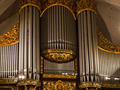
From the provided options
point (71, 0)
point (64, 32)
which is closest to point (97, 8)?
point (71, 0)

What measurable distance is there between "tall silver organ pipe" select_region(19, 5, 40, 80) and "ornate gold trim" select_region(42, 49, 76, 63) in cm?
44

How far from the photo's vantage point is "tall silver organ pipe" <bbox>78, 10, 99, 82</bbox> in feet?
47.4

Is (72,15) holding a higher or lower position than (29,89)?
higher

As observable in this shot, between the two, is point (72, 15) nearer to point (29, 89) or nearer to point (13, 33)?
point (13, 33)

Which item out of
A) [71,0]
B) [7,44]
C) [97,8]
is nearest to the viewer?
[7,44]

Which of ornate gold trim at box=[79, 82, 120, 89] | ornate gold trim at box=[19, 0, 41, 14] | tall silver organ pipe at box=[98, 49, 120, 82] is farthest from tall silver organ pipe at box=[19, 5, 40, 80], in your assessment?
tall silver organ pipe at box=[98, 49, 120, 82]

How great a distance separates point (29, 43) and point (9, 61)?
119 cm

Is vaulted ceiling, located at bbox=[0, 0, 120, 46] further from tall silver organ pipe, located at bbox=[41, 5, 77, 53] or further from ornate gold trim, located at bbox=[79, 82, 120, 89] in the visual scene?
ornate gold trim, located at bbox=[79, 82, 120, 89]

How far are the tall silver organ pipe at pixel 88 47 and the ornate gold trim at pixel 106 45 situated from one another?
529 millimetres

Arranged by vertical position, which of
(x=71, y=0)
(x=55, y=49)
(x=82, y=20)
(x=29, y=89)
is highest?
(x=71, y=0)

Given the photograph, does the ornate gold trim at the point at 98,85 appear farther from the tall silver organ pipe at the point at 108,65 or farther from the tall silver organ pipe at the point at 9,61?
the tall silver organ pipe at the point at 9,61

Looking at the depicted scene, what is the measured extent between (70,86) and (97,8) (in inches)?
188

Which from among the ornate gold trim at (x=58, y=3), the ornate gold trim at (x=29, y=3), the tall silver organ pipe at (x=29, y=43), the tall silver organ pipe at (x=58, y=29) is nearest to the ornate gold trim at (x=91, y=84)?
the tall silver organ pipe at (x=58, y=29)

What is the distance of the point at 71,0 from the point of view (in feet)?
52.3
